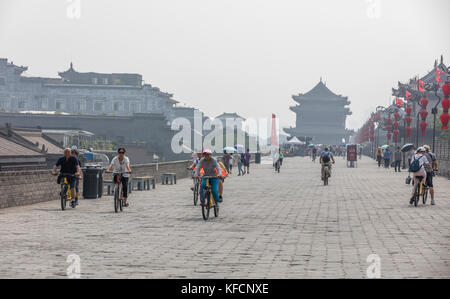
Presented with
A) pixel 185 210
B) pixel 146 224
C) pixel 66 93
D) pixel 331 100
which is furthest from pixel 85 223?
pixel 331 100

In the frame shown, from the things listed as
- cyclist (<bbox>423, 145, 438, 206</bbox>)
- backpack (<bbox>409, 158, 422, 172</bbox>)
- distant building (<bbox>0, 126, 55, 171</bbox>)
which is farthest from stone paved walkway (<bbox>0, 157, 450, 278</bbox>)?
distant building (<bbox>0, 126, 55, 171</bbox>)

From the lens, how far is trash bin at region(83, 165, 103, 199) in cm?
2277

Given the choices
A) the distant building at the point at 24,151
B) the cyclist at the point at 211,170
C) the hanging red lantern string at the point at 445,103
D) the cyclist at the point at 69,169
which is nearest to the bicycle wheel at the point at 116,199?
the cyclist at the point at 69,169

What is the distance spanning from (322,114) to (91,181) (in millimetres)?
139204

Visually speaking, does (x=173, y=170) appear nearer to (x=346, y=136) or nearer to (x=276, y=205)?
(x=276, y=205)

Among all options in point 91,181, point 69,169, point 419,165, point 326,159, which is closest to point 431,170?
point 419,165

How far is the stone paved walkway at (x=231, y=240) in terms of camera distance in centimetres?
927

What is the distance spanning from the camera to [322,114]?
524 ft

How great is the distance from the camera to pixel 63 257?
1025cm

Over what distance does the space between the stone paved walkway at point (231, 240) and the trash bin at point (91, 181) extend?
3.51 ft

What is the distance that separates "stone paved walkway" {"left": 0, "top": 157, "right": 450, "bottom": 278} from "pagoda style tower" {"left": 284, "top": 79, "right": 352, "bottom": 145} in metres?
136

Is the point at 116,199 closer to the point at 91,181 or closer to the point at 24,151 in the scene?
the point at 91,181

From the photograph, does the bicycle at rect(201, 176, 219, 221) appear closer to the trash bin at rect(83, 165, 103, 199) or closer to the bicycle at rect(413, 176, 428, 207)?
the bicycle at rect(413, 176, 428, 207)

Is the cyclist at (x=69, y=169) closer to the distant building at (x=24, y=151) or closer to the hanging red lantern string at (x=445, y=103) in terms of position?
the hanging red lantern string at (x=445, y=103)
